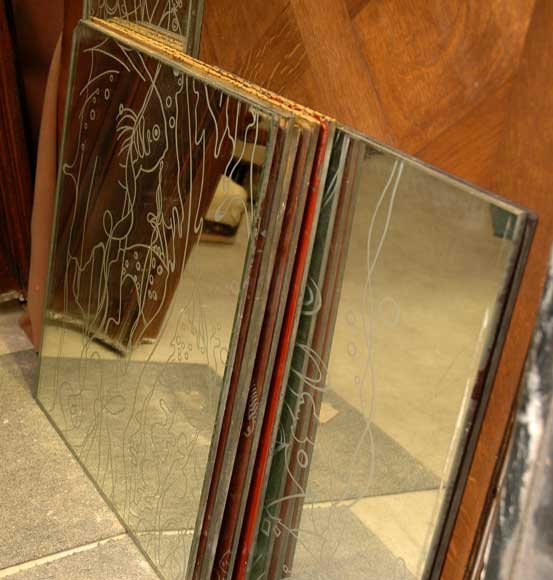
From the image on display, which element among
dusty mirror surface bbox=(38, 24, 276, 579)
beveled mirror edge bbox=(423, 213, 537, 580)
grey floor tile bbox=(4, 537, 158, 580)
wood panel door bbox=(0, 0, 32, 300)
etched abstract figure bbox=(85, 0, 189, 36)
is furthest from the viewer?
wood panel door bbox=(0, 0, 32, 300)

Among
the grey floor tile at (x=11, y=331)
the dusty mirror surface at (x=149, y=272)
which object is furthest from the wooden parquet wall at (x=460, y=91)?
the grey floor tile at (x=11, y=331)

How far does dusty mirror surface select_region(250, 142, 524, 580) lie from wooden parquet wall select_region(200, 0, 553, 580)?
1.6 inches

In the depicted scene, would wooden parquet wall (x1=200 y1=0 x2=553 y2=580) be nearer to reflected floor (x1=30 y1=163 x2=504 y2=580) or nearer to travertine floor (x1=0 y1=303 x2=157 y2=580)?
reflected floor (x1=30 y1=163 x2=504 y2=580)

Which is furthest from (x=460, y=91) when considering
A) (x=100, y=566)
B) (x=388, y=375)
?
(x=100, y=566)

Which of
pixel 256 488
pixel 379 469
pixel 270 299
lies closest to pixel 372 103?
pixel 270 299

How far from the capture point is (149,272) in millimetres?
1521

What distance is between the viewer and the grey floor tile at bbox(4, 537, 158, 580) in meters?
1.49

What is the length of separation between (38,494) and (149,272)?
0.50 metres

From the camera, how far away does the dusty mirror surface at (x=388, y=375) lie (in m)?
1.01

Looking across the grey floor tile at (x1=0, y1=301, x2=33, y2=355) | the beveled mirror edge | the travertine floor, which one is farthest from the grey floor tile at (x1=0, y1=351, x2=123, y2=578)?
the beveled mirror edge

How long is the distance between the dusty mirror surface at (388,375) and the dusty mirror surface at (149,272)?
5.7 inches

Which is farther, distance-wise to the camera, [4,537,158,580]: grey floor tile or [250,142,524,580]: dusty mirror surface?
[4,537,158,580]: grey floor tile

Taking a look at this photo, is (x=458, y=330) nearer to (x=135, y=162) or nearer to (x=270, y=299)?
(x=270, y=299)

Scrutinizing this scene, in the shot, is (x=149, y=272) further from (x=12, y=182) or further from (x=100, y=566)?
(x=12, y=182)
